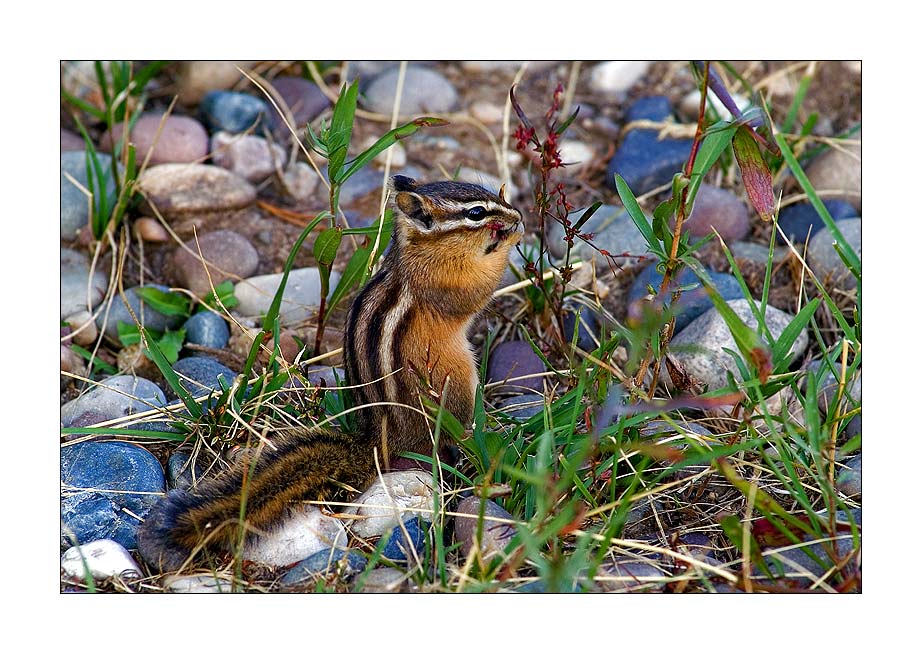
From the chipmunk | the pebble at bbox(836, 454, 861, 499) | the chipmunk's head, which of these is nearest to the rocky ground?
the pebble at bbox(836, 454, 861, 499)

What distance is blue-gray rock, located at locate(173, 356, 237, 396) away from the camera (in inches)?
147

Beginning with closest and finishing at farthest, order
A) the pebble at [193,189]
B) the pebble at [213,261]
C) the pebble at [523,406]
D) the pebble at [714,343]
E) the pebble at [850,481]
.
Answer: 1. the pebble at [850,481]
2. the pebble at [523,406]
3. the pebble at [714,343]
4. the pebble at [213,261]
5. the pebble at [193,189]

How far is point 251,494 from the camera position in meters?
2.95

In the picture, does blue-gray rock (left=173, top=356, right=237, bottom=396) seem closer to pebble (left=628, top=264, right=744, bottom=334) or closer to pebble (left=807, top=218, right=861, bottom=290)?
pebble (left=628, top=264, right=744, bottom=334)

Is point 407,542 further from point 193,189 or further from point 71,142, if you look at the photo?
point 71,142

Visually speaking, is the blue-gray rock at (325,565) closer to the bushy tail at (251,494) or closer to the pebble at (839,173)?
the bushy tail at (251,494)

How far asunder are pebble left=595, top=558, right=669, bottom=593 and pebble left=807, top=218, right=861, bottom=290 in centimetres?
201

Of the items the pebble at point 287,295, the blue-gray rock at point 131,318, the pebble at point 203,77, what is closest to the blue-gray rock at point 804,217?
the pebble at point 287,295

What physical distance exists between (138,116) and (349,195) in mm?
1259

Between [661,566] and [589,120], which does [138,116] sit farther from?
[661,566]

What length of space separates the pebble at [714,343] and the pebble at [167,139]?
2.81m

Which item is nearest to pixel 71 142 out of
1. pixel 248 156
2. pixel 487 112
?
pixel 248 156

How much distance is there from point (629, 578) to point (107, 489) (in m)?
1.80

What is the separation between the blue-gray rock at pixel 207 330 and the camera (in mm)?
4078
